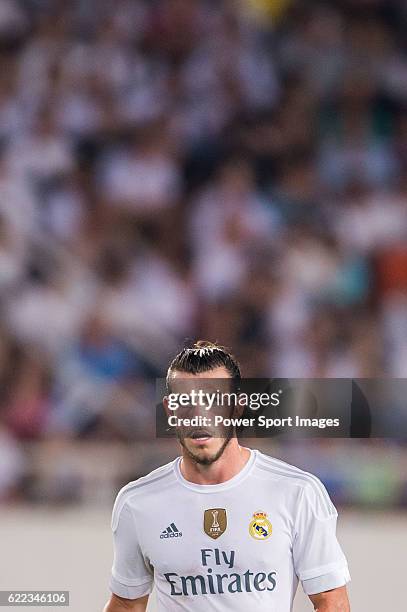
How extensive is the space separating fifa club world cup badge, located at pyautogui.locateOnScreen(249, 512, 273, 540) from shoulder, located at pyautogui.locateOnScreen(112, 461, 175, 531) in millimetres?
136

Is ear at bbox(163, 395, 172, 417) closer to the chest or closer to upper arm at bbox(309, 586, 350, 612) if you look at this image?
the chest

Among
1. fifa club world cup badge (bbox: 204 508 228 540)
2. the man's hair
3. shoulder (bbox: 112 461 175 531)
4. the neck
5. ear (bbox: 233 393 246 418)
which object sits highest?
the man's hair

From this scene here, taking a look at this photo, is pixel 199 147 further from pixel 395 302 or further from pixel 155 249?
pixel 395 302

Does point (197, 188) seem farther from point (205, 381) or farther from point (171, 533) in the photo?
point (171, 533)

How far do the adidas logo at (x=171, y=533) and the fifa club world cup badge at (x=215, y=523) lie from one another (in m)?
0.04

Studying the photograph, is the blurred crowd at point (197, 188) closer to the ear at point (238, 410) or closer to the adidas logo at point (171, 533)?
the ear at point (238, 410)

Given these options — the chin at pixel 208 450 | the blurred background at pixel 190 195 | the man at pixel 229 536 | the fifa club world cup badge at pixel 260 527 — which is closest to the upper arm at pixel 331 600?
the man at pixel 229 536

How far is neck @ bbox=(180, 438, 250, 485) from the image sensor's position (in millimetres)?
1295

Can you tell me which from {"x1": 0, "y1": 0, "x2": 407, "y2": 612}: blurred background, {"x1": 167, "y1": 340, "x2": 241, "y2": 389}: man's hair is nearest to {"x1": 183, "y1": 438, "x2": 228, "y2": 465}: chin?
{"x1": 167, "y1": 340, "x2": 241, "y2": 389}: man's hair

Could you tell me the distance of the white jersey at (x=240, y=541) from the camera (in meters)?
1.27

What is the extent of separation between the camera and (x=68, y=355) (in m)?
2.13

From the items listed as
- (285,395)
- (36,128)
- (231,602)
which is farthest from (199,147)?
(231,602)

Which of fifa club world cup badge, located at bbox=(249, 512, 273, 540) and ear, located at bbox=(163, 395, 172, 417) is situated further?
ear, located at bbox=(163, 395, 172, 417)

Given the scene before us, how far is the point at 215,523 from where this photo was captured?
1291 millimetres
